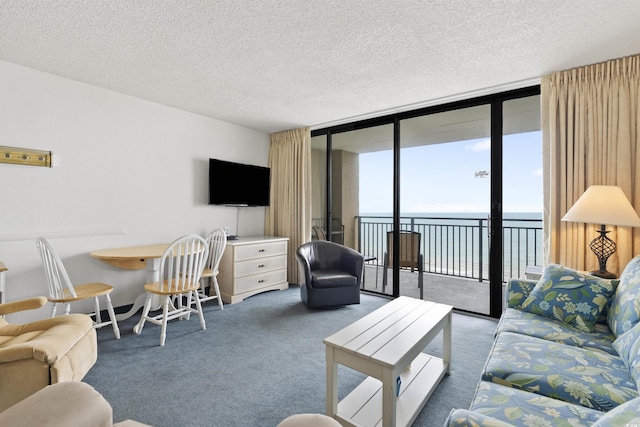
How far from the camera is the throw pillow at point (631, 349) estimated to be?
1187 millimetres

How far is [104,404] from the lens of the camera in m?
0.90

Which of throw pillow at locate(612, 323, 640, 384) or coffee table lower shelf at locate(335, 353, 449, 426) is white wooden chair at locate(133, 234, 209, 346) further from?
throw pillow at locate(612, 323, 640, 384)

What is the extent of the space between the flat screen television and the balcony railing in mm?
1791

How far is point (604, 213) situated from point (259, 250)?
3430mm

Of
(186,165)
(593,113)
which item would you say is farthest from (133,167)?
(593,113)

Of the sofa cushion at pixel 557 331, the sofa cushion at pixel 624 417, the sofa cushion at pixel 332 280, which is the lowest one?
the sofa cushion at pixel 332 280

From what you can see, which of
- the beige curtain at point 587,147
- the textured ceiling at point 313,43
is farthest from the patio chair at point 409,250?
the textured ceiling at point 313,43

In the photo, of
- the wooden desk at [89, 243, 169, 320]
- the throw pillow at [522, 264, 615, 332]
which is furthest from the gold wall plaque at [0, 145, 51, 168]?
the throw pillow at [522, 264, 615, 332]

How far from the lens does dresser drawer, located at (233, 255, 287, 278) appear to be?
3660mm

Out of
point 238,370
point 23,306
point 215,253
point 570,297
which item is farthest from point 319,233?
point 23,306

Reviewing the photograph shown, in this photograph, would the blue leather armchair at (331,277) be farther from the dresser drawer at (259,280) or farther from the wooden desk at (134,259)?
the wooden desk at (134,259)

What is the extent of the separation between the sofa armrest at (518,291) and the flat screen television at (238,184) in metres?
3.36

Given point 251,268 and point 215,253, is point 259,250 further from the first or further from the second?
point 215,253

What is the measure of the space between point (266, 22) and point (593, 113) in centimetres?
273
